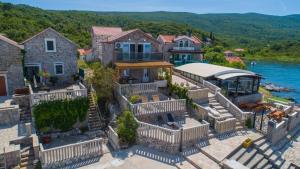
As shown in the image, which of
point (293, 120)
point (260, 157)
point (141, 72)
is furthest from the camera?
point (141, 72)

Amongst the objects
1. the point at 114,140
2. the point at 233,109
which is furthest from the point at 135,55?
the point at 233,109

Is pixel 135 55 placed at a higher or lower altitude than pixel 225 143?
higher

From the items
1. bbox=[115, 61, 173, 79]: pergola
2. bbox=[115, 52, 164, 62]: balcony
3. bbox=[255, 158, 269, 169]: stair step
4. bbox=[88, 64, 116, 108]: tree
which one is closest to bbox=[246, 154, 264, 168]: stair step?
bbox=[255, 158, 269, 169]: stair step

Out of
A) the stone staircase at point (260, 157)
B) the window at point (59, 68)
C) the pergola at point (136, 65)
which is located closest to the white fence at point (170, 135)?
the stone staircase at point (260, 157)

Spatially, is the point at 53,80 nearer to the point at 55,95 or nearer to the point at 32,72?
the point at 32,72

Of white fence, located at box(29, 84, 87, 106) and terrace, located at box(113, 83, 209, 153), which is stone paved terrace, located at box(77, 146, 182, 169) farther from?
white fence, located at box(29, 84, 87, 106)

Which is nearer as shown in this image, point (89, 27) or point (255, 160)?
point (255, 160)

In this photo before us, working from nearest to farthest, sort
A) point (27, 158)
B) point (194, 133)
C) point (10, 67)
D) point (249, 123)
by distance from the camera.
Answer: point (27, 158)
point (194, 133)
point (249, 123)
point (10, 67)
